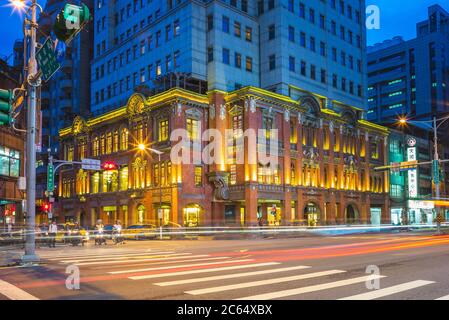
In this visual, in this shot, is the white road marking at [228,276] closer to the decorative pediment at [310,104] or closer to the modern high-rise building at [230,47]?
the modern high-rise building at [230,47]

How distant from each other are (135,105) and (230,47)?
1281 cm

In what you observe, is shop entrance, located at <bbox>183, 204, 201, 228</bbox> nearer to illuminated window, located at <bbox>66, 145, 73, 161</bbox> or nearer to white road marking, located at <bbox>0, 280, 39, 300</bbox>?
illuminated window, located at <bbox>66, 145, 73, 161</bbox>

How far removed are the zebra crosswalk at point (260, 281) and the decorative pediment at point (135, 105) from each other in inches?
1523

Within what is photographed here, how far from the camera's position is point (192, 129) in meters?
50.5

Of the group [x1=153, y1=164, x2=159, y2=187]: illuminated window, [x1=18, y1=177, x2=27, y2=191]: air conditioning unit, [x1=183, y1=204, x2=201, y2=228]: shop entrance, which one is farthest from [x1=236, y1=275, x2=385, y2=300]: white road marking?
[x1=153, y1=164, x2=159, y2=187]: illuminated window

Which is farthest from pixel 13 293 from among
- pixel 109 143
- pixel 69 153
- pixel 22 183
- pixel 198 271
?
pixel 69 153

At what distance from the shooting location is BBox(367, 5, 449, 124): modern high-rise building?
12231cm

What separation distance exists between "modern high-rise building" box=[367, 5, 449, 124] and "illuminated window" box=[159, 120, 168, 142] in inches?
3230

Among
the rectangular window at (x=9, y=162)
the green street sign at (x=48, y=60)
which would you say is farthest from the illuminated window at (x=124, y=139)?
the green street sign at (x=48, y=60)

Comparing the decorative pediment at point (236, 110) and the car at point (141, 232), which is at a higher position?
the decorative pediment at point (236, 110)

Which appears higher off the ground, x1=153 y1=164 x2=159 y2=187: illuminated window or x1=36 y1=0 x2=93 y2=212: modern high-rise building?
x1=36 y1=0 x2=93 y2=212: modern high-rise building

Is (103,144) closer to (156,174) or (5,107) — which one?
(156,174)

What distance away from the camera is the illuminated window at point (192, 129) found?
164 ft
